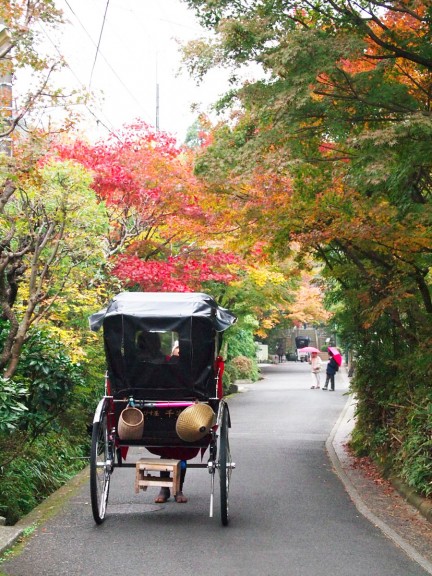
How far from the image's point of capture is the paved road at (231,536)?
22.2 ft

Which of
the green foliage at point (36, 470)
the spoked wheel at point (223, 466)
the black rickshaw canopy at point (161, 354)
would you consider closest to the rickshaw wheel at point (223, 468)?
the spoked wheel at point (223, 466)

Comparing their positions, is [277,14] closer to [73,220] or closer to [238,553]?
[73,220]

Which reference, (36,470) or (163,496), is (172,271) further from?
(163,496)

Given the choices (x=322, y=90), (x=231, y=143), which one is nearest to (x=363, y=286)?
(x=231, y=143)

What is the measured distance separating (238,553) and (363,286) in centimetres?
720

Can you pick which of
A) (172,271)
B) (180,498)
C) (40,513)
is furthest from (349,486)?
(172,271)

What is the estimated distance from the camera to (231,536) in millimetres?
7926

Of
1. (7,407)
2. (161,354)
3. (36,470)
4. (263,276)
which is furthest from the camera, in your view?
(263,276)

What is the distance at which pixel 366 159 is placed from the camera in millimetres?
8727

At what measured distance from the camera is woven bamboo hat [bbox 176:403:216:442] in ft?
27.2

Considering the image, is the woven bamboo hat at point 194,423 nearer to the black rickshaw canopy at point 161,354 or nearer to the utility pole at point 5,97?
the black rickshaw canopy at point 161,354

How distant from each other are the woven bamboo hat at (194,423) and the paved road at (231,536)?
0.96 metres

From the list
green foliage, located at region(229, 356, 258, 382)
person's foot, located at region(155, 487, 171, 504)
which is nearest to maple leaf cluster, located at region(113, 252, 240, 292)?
person's foot, located at region(155, 487, 171, 504)

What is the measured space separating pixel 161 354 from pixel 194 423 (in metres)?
0.98
